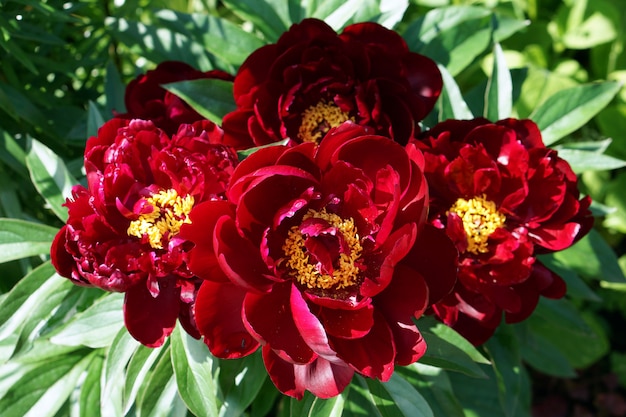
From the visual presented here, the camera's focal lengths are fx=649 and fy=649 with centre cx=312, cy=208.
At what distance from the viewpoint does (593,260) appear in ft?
3.60

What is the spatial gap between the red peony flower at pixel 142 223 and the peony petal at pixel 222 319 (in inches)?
1.5

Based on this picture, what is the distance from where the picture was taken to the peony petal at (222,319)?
0.61 meters

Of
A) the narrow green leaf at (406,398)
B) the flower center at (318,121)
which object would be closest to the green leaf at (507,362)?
the narrow green leaf at (406,398)

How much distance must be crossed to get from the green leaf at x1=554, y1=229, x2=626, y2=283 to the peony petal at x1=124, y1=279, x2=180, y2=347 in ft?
2.35

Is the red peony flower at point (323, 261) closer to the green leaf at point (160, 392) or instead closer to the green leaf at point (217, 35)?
the green leaf at point (160, 392)

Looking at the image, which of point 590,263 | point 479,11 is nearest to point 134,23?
point 479,11

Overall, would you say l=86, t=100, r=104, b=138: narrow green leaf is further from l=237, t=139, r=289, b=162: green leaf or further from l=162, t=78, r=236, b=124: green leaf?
l=237, t=139, r=289, b=162: green leaf

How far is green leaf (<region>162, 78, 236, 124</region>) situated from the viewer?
0.82m

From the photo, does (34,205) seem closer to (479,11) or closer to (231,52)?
(231,52)

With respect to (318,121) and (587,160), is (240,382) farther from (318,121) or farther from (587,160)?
(587,160)

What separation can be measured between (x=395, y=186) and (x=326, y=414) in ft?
1.05

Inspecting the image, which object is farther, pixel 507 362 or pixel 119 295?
pixel 507 362

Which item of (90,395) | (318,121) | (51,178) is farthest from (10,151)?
(318,121)

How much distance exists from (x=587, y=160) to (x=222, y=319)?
0.65 meters
